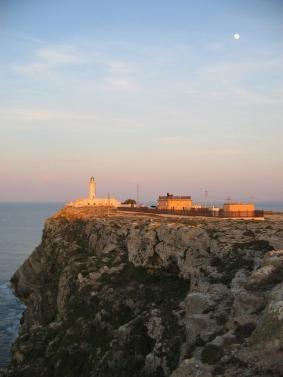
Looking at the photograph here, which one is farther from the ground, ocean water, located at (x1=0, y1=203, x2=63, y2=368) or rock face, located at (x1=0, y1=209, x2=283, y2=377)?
rock face, located at (x1=0, y1=209, x2=283, y2=377)

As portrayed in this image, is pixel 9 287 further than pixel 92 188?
No

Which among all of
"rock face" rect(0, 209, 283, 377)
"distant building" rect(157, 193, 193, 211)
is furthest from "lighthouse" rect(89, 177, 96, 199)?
"rock face" rect(0, 209, 283, 377)

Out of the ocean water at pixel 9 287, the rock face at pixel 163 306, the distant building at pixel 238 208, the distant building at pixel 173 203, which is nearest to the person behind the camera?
the rock face at pixel 163 306

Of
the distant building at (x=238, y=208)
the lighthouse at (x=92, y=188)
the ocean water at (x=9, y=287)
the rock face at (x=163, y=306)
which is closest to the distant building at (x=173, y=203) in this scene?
the distant building at (x=238, y=208)

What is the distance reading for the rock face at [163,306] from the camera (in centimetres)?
1720

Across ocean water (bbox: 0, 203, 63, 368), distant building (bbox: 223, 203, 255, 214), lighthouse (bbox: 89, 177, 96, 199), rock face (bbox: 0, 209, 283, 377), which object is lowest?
ocean water (bbox: 0, 203, 63, 368)

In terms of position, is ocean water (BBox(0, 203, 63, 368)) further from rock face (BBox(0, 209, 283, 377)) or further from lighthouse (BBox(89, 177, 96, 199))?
lighthouse (BBox(89, 177, 96, 199))

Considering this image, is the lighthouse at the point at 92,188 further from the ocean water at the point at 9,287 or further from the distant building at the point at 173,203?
the distant building at the point at 173,203

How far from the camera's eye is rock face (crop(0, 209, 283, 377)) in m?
17.2

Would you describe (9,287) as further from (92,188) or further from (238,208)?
(238,208)

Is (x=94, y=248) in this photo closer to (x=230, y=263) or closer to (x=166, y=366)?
(x=230, y=263)

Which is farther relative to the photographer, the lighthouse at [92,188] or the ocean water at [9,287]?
the lighthouse at [92,188]

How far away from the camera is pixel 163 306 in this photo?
27672 millimetres

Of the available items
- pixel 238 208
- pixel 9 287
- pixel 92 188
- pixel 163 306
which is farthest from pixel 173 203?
pixel 92 188
